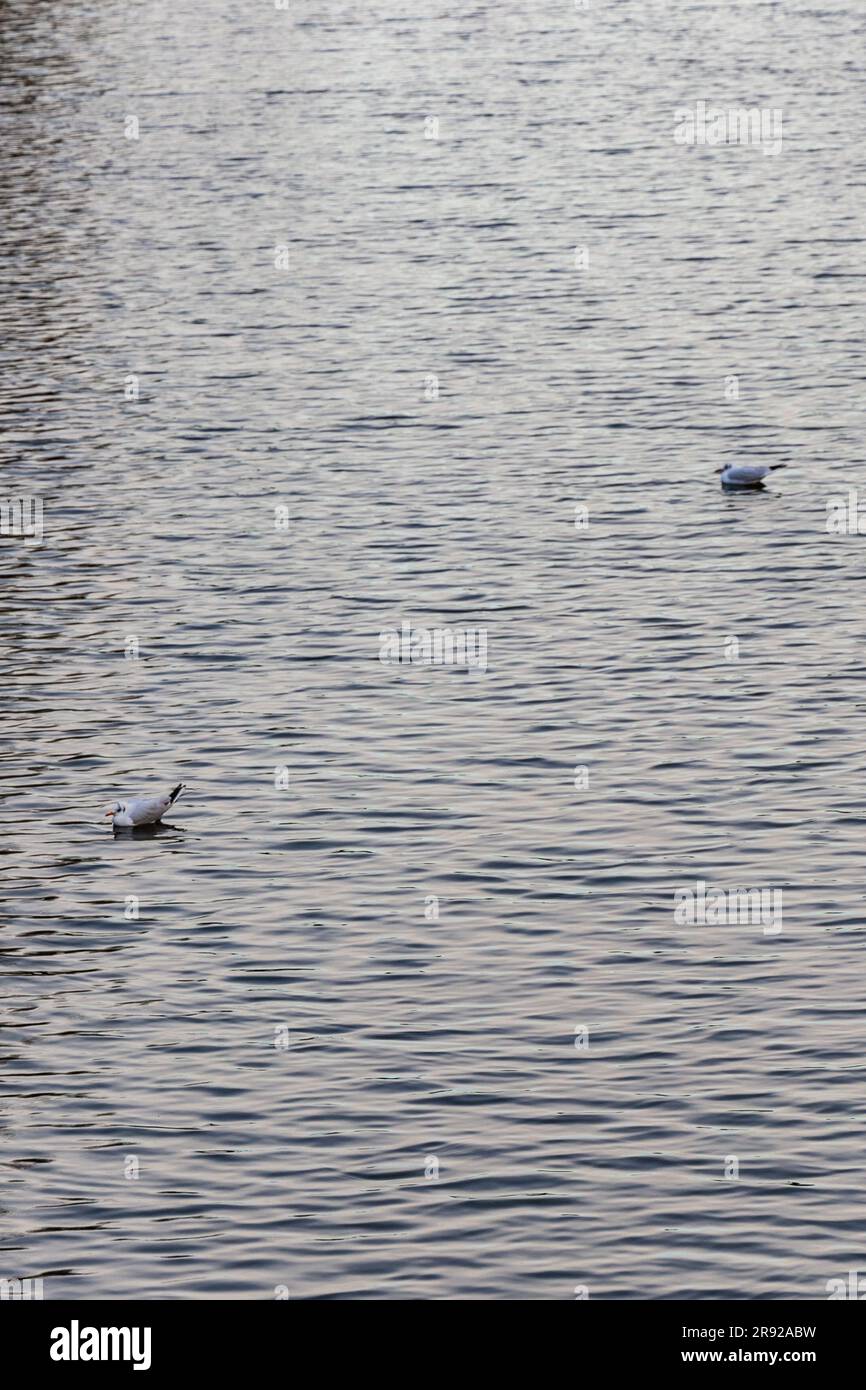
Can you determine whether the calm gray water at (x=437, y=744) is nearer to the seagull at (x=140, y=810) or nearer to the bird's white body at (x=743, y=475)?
the seagull at (x=140, y=810)

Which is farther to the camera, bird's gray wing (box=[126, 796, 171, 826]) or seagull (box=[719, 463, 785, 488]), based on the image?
seagull (box=[719, 463, 785, 488])

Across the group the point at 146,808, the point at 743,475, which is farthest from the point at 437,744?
Answer: the point at 743,475

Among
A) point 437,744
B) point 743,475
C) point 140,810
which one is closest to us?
point 140,810

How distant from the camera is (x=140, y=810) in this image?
106 feet

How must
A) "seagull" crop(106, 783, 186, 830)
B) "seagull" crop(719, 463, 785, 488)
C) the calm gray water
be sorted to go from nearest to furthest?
the calm gray water < "seagull" crop(106, 783, 186, 830) < "seagull" crop(719, 463, 785, 488)

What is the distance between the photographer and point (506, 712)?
36594mm

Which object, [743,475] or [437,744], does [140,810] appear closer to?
[437,744]

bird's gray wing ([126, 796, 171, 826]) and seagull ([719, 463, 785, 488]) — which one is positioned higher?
bird's gray wing ([126, 796, 171, 826])

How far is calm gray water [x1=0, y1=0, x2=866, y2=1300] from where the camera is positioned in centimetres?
2355

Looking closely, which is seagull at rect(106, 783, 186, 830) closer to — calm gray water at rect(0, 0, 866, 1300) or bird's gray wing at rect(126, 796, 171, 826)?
bird's gray wing at rect(126, 796, 171, 826)

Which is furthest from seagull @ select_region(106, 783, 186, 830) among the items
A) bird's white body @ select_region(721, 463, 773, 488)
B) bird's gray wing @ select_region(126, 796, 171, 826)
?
bird's white body @ select_region(721, 463, 773, 488)

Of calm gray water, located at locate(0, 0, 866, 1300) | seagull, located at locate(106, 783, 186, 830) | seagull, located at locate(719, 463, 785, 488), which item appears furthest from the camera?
seagull, located at locate(719, 463, 785, 488)

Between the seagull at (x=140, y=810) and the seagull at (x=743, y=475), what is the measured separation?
17.8 m

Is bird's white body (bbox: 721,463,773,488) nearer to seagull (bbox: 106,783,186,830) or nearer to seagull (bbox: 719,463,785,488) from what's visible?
seagull (bbox: 719,463,785,488)
